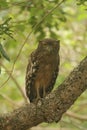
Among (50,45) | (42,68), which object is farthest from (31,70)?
(50,45)

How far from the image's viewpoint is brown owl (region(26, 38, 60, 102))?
12.7 feet

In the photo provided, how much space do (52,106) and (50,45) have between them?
468mm

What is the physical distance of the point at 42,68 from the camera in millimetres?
3975

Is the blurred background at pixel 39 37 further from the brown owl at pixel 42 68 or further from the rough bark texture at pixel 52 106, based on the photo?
the rough bark texture at pixel 52 106

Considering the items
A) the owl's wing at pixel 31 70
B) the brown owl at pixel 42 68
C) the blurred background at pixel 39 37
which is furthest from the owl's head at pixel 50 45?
the blurred background at pixel 39 37

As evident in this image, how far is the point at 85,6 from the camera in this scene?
437 cm

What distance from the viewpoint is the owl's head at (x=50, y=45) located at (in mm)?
3844

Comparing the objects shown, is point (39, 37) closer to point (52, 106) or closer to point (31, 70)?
Answer: point (31, 70)

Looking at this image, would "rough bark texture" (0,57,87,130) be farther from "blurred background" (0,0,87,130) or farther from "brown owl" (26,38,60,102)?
"blurred background" (0,0,87,130)

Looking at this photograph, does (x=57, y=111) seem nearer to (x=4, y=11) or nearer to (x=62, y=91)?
(x=62, y=91)

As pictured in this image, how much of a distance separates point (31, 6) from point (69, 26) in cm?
291

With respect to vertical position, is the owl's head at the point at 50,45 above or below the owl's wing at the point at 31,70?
above

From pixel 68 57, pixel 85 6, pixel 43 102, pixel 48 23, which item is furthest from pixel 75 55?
pixel 43 102

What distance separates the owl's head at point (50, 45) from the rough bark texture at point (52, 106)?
0.86 feet
